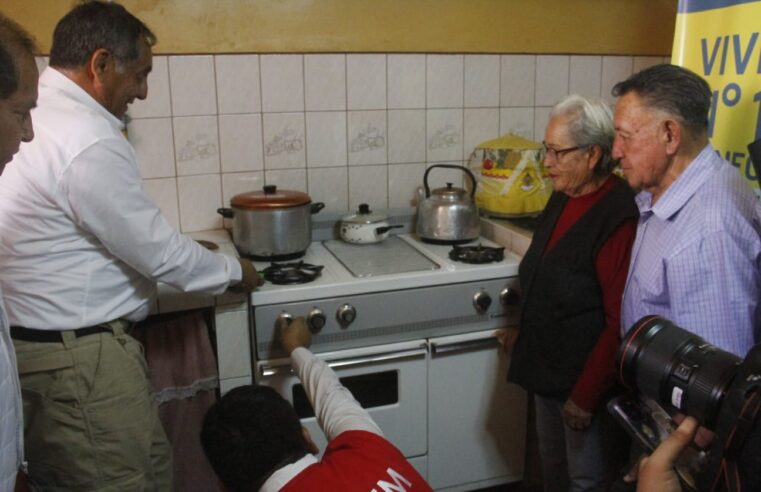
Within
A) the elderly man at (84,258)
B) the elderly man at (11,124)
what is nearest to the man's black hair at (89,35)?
the elderly man at (84,258)

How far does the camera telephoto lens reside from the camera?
2.72 ft

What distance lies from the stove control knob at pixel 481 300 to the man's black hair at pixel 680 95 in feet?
2.53

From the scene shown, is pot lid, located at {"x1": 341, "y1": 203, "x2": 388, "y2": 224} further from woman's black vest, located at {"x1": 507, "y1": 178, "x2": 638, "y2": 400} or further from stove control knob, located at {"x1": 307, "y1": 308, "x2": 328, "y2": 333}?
woman's black vest, located at {"x1": 507, "y1": 178, "x2": 638, "y2": 400}

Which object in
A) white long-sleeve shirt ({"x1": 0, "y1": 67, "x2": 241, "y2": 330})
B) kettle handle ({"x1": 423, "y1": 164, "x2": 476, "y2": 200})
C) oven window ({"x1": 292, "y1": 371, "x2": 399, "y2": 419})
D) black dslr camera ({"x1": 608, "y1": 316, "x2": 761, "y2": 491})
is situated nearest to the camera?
black dslr camera ({"x1": 608, "y1": 316, "x2": 761, "y2": 491})

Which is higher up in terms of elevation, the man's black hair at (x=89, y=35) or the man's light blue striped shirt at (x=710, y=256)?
the man's black hair at (x=89, y=35)

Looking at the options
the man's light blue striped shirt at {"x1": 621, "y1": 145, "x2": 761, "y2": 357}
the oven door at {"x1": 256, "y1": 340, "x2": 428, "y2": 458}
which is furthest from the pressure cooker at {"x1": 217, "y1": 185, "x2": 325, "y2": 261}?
the man's light blue striped shirt at {"x1": 621, "y1": 145, "x2": 761, "y2": 357}

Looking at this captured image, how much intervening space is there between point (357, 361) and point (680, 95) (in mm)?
1049

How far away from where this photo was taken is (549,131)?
1602mm

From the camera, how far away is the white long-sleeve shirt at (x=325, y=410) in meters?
0.98

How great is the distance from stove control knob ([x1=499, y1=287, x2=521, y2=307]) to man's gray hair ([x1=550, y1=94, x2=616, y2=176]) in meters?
0.48

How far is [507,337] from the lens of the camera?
6.26ft

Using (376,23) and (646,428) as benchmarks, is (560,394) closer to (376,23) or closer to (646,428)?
(646,428)

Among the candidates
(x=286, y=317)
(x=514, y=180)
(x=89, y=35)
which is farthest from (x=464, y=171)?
(x=89, y=35)

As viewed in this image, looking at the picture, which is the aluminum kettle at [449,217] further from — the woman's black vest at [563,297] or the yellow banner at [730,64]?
the yellow banner at [730,64]
